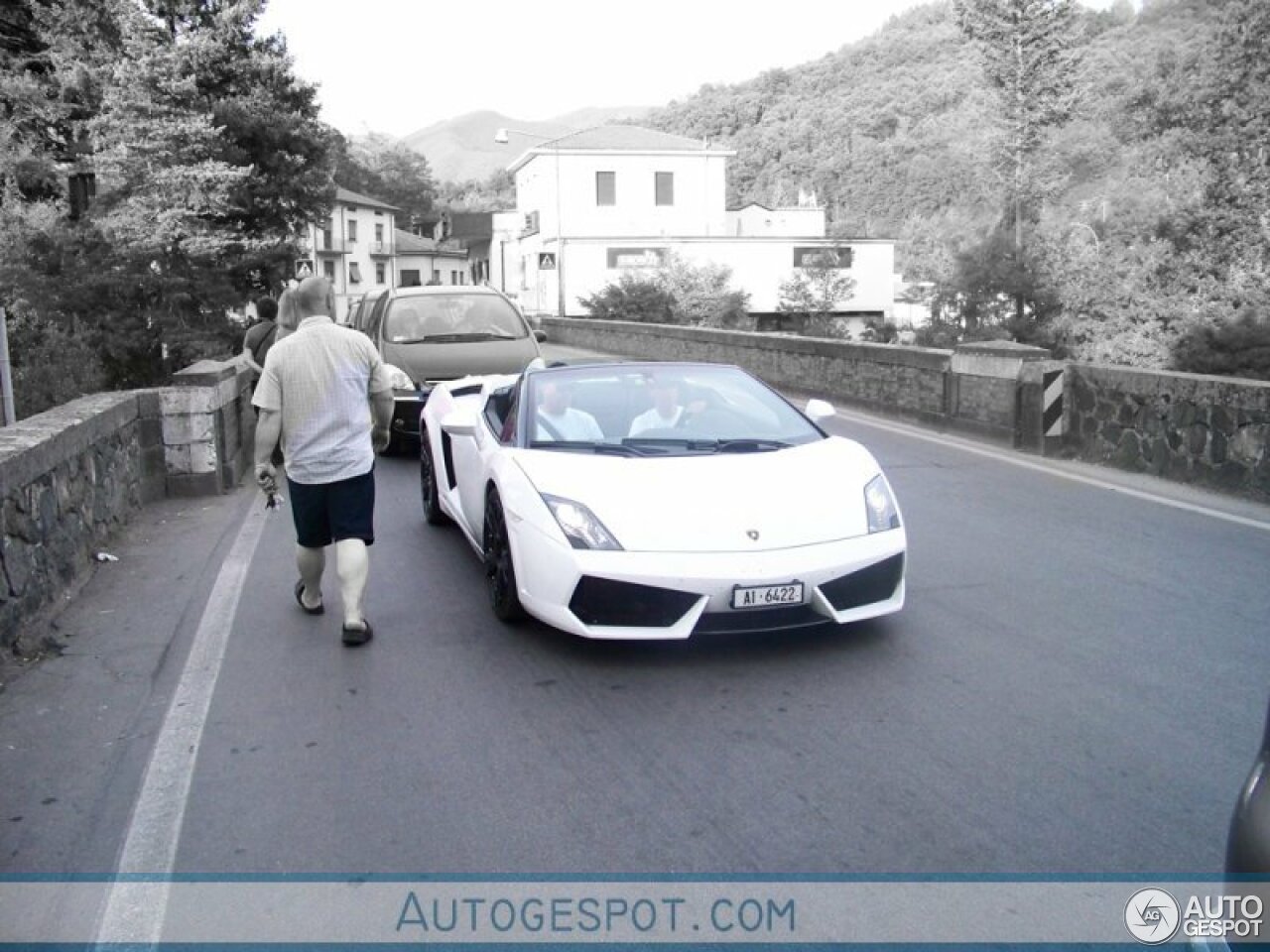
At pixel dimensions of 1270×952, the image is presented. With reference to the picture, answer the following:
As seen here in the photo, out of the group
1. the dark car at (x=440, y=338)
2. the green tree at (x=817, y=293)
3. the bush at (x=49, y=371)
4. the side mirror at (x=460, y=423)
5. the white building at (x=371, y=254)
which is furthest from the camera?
the white building at (x=371, y=254)

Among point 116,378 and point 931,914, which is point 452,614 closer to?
point 931,914

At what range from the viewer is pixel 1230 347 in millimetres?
29781

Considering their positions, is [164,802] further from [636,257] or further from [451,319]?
[636,257]

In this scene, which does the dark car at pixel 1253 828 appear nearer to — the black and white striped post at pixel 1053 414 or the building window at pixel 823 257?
the black and white striped post at pixel 1053 414

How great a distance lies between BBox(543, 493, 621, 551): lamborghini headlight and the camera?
17.8 ft

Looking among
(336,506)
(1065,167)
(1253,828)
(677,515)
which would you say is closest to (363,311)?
(336,506)

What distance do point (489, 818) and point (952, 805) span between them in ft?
4.87

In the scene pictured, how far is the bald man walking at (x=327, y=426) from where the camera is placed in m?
5.98

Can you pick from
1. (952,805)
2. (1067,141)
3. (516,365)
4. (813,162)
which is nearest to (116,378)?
(516,365)

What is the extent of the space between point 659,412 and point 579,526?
1.45 metres

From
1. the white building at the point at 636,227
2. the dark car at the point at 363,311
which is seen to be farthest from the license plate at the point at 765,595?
the white building at the point at 636,227

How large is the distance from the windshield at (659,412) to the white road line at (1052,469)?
12.4 feet

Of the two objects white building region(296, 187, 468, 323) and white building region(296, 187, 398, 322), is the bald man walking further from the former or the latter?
white building region(296, 187, 398, 322)

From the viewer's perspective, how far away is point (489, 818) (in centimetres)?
393
